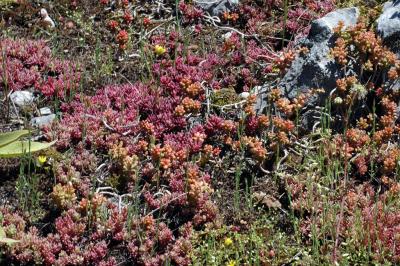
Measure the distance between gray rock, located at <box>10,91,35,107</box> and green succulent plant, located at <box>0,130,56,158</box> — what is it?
0.87m

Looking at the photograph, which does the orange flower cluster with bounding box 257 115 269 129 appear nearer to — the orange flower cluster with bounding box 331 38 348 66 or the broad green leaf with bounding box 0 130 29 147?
the orange flower cluster with bounding box 331 38 348 66

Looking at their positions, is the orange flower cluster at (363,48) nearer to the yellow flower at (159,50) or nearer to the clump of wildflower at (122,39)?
the yellow flower at (159,50)

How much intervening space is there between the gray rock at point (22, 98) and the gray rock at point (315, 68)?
2178 mm

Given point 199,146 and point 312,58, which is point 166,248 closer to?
point 199,146

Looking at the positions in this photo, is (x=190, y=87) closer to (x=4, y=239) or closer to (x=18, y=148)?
(x=18, y=148)

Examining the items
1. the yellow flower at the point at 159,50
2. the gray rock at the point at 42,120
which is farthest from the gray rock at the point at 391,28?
the gray rock at the point at 42,120

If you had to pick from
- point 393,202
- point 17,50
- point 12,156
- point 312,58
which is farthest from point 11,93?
point 393,202

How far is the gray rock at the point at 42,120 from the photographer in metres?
5.88

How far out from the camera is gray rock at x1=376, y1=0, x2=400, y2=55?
20.0 ft

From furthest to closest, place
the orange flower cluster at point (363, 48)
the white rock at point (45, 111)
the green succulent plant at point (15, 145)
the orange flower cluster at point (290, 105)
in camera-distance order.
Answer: the white rock at point (45, 111), the orange flower cluster at point (363, 48), the orange flower cluster at point (290, 105), the green succulent plant at point (15, 145)

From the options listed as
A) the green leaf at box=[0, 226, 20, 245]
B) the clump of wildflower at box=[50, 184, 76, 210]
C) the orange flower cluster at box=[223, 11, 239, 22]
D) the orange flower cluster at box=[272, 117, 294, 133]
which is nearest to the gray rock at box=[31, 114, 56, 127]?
the clump of wildflower at box=[50, 184, 76, 210]

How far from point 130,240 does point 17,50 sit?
2684mm

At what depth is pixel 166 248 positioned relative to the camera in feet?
16.0

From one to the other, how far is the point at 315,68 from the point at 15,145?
9.25ft
